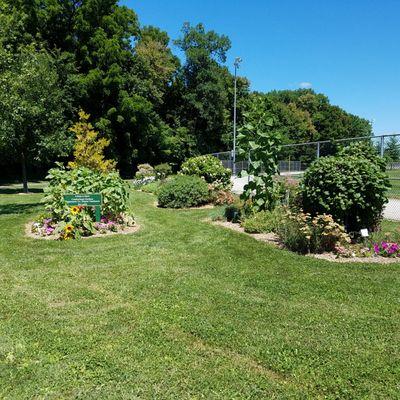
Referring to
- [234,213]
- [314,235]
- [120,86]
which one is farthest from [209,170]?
[120,86]

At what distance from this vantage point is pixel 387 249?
6.07 m

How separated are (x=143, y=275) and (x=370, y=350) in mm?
2936

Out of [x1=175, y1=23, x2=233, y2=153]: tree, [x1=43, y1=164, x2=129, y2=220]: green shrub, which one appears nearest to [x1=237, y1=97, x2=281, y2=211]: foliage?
[x1=43, y1=164, x2=129, y2=220]: green shrub

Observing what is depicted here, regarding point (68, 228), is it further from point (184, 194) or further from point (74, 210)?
point (184, 194)

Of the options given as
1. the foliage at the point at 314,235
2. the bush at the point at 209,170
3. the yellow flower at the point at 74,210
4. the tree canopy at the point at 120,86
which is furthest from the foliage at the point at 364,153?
the tree canopy at the point at 120,86

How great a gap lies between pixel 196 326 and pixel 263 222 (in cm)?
462

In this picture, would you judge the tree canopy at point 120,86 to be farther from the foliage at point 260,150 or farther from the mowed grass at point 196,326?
the mowed grass at point 196,326

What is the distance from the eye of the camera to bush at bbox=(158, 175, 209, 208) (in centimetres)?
1203

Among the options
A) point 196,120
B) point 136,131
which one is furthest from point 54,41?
point 196,120

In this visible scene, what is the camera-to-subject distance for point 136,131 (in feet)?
104

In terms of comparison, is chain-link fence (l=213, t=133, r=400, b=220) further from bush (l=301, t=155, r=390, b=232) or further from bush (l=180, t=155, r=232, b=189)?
bush (l=180, t=155, r=232, b=189)

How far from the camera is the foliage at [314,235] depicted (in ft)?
20.2

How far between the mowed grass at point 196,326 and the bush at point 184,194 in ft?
18.5

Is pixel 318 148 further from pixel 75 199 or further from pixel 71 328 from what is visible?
pixel 71 328
